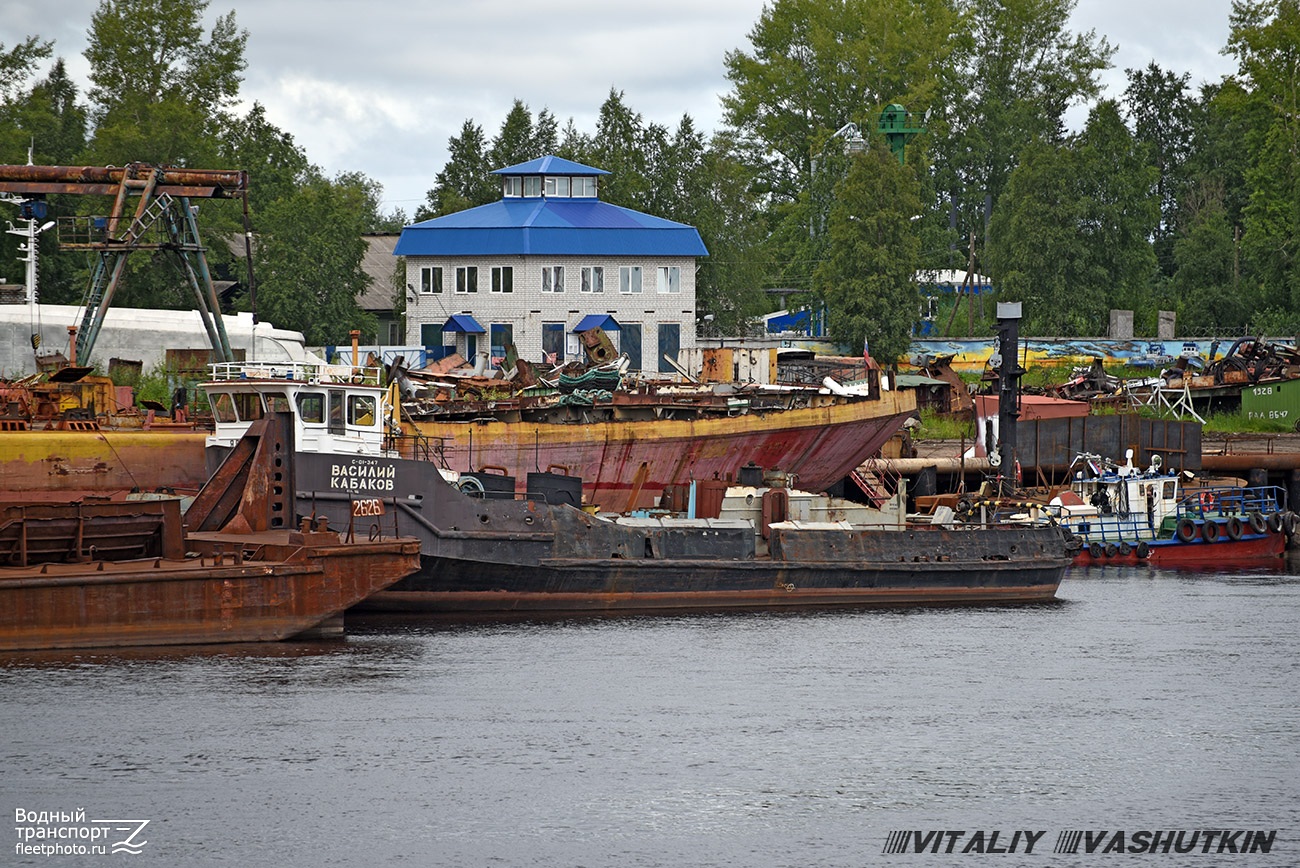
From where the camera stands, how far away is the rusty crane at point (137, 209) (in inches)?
1460

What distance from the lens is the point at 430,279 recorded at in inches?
2402

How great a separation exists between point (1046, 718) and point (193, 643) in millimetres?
12825

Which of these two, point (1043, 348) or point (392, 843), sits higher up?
point (1043, 348)

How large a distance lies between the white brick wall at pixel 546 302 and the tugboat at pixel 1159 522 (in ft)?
67.5

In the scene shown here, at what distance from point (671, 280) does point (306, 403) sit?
109ft

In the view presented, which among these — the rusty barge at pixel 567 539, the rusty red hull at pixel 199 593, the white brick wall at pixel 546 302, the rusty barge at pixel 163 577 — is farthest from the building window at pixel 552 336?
the rusty red hull at pixel 199 593

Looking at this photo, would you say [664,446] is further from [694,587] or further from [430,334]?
[430,334]

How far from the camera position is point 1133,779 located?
20953 millimetres

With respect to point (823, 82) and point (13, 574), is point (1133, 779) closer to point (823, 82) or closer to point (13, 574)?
point (13, 574)

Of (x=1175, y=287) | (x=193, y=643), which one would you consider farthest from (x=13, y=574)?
(x=1175, y=287)

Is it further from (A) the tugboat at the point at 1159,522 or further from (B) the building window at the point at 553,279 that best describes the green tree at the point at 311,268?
(A) the tugboat at the point at 1159,522

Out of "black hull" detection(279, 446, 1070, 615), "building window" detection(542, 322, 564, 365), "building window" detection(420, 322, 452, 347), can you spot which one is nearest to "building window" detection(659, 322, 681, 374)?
"building window" detection(542, 322, 564, 365)

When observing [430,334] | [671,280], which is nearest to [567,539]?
[671,280]

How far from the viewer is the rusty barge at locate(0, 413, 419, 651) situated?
23.6m
